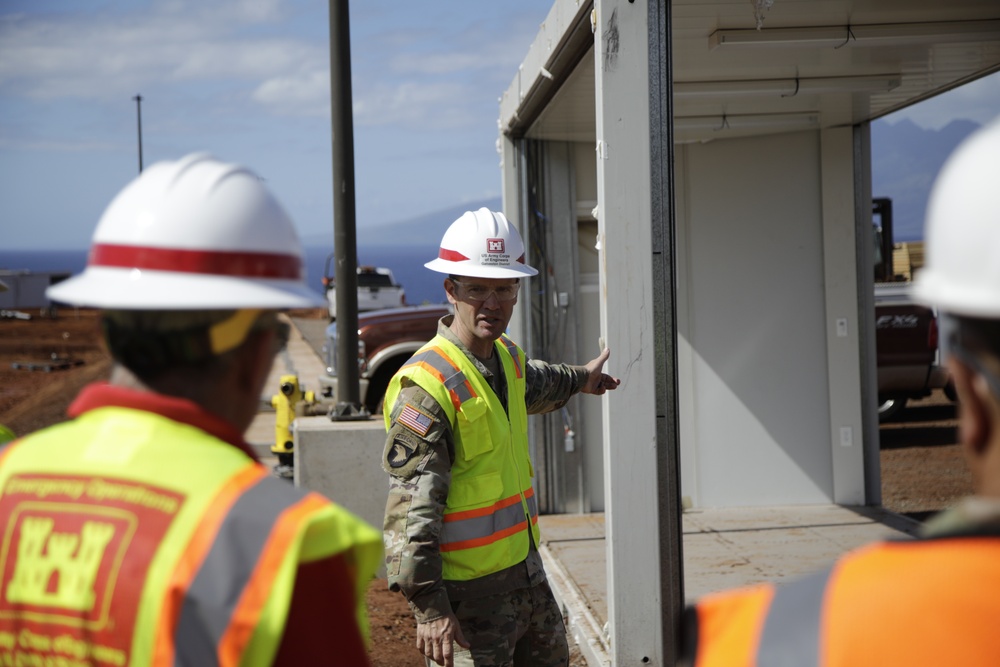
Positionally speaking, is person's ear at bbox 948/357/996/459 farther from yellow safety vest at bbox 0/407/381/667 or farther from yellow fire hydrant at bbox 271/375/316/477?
yellow fire hydrant at bbox 271/375/316/477

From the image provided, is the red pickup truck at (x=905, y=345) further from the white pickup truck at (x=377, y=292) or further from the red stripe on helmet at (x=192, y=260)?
the white pickup truck at (x=377, y=292)

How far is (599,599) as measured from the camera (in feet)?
20.3

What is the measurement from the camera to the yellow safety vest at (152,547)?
4.70 feet

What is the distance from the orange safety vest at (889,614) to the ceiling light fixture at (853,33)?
4570 millimetres

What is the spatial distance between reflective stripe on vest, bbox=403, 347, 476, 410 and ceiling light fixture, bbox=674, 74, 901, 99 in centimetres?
348

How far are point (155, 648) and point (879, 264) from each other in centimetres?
1552

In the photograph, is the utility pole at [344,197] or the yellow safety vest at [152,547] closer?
the yellow safety vest at [152,547]

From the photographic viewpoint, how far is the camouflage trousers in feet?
11.7

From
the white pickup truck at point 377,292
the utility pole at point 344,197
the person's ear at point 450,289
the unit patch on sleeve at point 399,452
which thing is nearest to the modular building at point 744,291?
the utility pole at point 344,197

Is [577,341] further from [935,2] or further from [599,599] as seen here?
[935,2]

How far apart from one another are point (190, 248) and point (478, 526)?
211 cm

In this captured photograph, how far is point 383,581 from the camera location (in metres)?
7.38

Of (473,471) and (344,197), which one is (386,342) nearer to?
(344,197)

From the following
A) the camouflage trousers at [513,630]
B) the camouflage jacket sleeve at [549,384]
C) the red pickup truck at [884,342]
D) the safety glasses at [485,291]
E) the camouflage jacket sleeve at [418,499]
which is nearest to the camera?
the camouflage jacket sleeve at [418,499]
